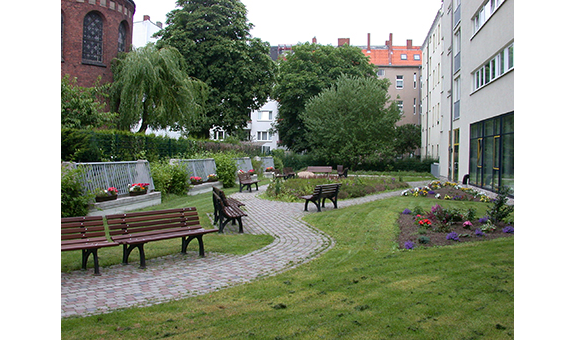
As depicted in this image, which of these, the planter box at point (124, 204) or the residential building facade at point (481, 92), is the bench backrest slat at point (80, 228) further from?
the residential building facade at point (481, 92)

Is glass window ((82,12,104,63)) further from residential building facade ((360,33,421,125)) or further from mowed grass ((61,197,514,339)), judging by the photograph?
residential building facade ((360,33,421,125))

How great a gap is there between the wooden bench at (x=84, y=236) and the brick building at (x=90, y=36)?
23.6 metres

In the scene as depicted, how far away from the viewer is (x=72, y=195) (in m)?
12.2

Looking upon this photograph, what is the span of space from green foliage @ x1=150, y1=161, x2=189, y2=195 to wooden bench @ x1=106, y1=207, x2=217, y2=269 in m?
9.43

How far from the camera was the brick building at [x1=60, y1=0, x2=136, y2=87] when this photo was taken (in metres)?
27.8

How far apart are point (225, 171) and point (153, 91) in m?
5.77

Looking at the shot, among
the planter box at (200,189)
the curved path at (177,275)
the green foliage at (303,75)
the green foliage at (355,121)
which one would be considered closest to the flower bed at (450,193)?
the curved path at (177,275)

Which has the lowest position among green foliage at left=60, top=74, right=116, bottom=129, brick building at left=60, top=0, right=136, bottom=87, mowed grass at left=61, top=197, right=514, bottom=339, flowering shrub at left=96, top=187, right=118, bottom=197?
mowed grass at left=61, top=197, right=514, bottom=339

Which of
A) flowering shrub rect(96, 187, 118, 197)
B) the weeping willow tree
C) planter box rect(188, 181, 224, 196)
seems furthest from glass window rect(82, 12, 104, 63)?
flowering shrub rect(96, 187, 118, 197)

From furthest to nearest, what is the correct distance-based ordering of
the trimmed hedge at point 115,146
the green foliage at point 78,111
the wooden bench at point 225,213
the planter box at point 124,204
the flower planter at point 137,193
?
the green foliage at point 78,111 → the trimmed hedge at point 115,146 → the flower planter at point 137,193 → the planter box at point 124,204 → the wooden bench at point 225,213

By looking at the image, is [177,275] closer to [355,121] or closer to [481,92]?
[481,92]

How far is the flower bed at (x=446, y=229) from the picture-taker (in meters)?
8.57

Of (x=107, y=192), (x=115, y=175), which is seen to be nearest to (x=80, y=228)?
(x=107, y=192)
